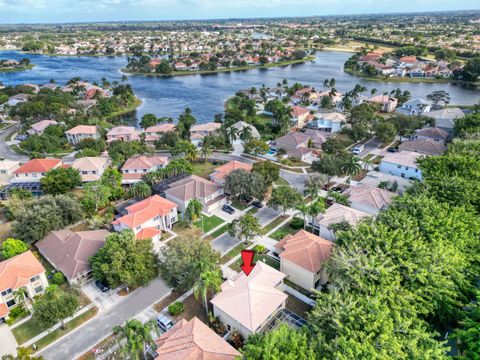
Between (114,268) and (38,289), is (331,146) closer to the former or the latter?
(114,268)

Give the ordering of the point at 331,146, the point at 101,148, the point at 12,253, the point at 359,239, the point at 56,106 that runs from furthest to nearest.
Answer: the point at 56,106, the point at 101,148, the point at 331,146, the point at 12,253, the point at 359,239

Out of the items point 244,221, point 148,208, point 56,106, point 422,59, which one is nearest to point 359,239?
point 244,221

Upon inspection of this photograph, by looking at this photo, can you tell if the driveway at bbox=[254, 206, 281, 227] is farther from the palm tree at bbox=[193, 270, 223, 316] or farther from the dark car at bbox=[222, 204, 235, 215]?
the palm tree at bbox=[193, 270, 223, 316]

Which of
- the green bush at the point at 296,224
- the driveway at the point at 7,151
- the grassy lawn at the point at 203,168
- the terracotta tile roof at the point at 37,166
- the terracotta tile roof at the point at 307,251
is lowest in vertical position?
the driveway at the point at 7,151

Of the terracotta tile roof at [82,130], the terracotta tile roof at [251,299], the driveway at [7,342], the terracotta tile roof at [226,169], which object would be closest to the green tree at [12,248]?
the driveway at [7,342]

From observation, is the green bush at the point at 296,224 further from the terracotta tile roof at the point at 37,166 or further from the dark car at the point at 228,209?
the terracotta tile roof at the point at 37,166

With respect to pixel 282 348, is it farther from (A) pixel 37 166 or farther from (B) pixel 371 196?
(A) pixel 37 166

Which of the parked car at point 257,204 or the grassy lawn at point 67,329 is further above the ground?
the parked car at point 257,204
